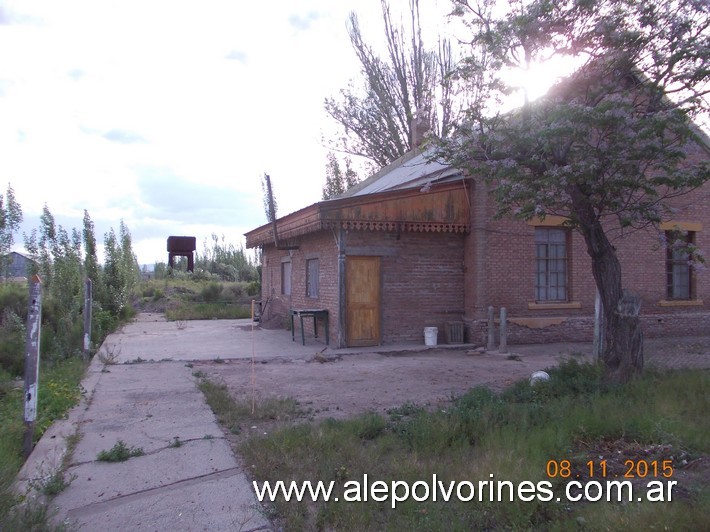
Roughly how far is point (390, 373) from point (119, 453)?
5.89 m

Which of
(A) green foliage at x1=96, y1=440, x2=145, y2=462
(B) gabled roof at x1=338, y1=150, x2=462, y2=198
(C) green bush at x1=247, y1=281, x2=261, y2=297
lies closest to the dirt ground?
(A) green foliage at x1=96, y1=440, x2=145, y2=462

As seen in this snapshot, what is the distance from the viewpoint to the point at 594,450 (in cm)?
560

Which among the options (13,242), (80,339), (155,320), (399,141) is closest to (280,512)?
(80,339)

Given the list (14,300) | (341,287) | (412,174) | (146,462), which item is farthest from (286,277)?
(146,462)

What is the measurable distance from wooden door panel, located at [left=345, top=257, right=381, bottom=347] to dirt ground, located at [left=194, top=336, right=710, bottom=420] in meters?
0.95

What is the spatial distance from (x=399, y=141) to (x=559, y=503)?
2652 cm

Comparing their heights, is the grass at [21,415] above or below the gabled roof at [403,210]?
below

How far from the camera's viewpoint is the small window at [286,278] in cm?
1924

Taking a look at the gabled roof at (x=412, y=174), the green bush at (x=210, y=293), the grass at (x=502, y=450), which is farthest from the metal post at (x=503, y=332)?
the green bush at (x=210, y=293)

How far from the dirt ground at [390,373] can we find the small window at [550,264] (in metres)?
1.51

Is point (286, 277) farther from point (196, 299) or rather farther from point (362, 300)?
point (196, 299)

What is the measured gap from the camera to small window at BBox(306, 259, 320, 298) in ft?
52.7

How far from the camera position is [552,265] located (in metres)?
15.4
